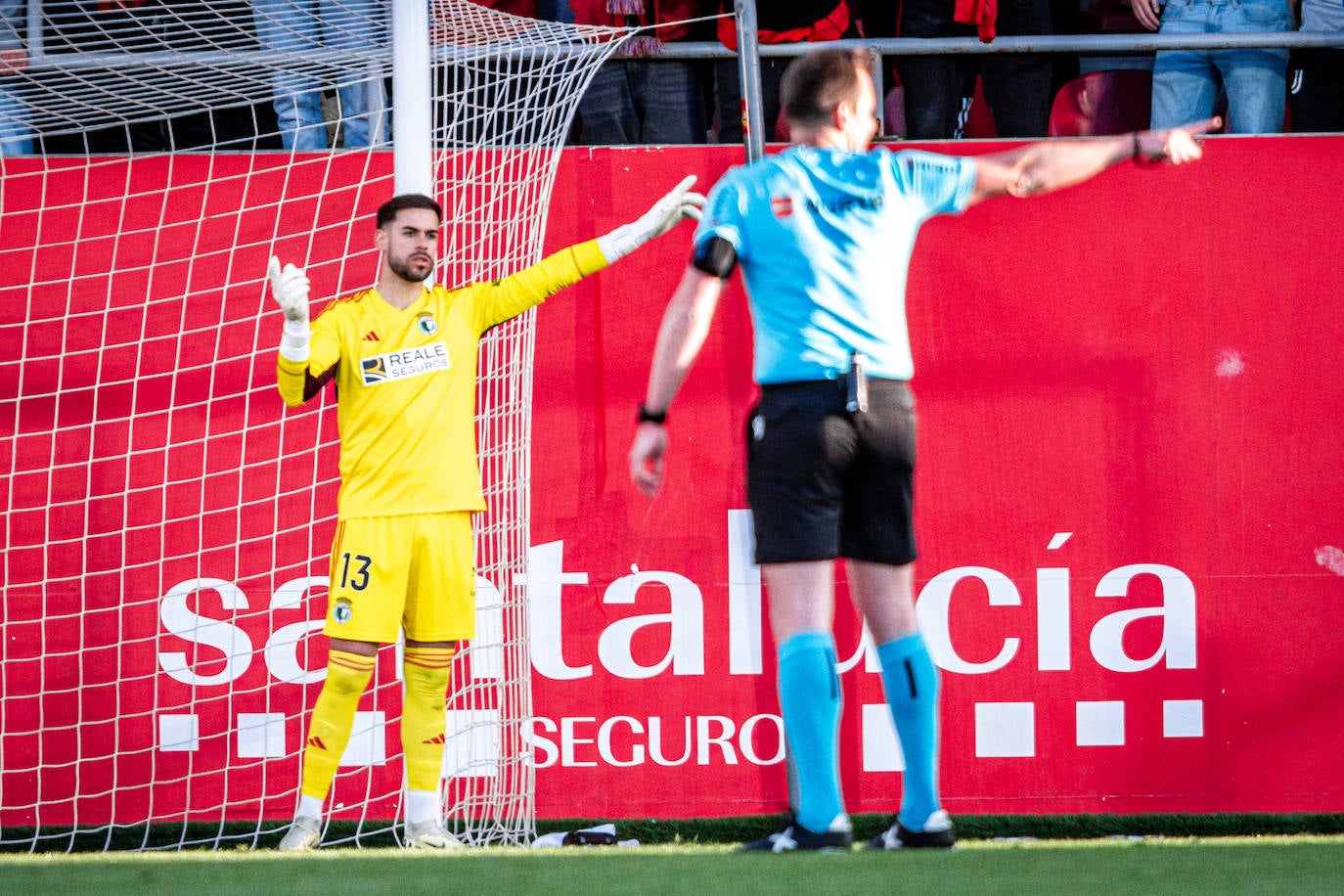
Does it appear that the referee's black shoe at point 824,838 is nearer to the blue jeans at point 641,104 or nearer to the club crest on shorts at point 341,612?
the club crest on shorts at point 341,612

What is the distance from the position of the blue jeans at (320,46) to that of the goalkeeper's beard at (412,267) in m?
0.76

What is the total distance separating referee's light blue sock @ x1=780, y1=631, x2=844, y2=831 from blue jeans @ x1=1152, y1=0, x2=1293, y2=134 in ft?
13.3

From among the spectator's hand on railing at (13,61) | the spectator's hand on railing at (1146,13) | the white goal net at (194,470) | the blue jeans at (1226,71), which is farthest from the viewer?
the spectator's hand on railing at (1146,13)

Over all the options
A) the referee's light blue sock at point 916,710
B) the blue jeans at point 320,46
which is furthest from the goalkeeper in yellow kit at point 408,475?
the referee's light blue sock at point 916,710

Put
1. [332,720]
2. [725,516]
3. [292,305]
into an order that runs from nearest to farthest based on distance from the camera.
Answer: [292,305]
[332,720]
[725,516]

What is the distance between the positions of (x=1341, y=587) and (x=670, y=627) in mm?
2598

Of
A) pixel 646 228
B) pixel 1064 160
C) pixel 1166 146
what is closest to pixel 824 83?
pixel 1064 160

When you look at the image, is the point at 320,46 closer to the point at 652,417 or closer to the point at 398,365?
the point at 398,365

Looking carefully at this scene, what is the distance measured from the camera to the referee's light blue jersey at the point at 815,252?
10.2 feet

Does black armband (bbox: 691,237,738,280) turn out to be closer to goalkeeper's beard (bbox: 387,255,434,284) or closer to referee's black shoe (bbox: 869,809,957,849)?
referee's black shoe (bbox: 869,809,957,849)

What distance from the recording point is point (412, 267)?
15.6 feet

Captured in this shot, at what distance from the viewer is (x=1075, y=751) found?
19.3 feet

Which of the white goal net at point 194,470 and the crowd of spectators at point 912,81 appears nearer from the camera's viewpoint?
the white goal net at point 194,470

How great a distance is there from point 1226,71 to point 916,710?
13.6 feet
